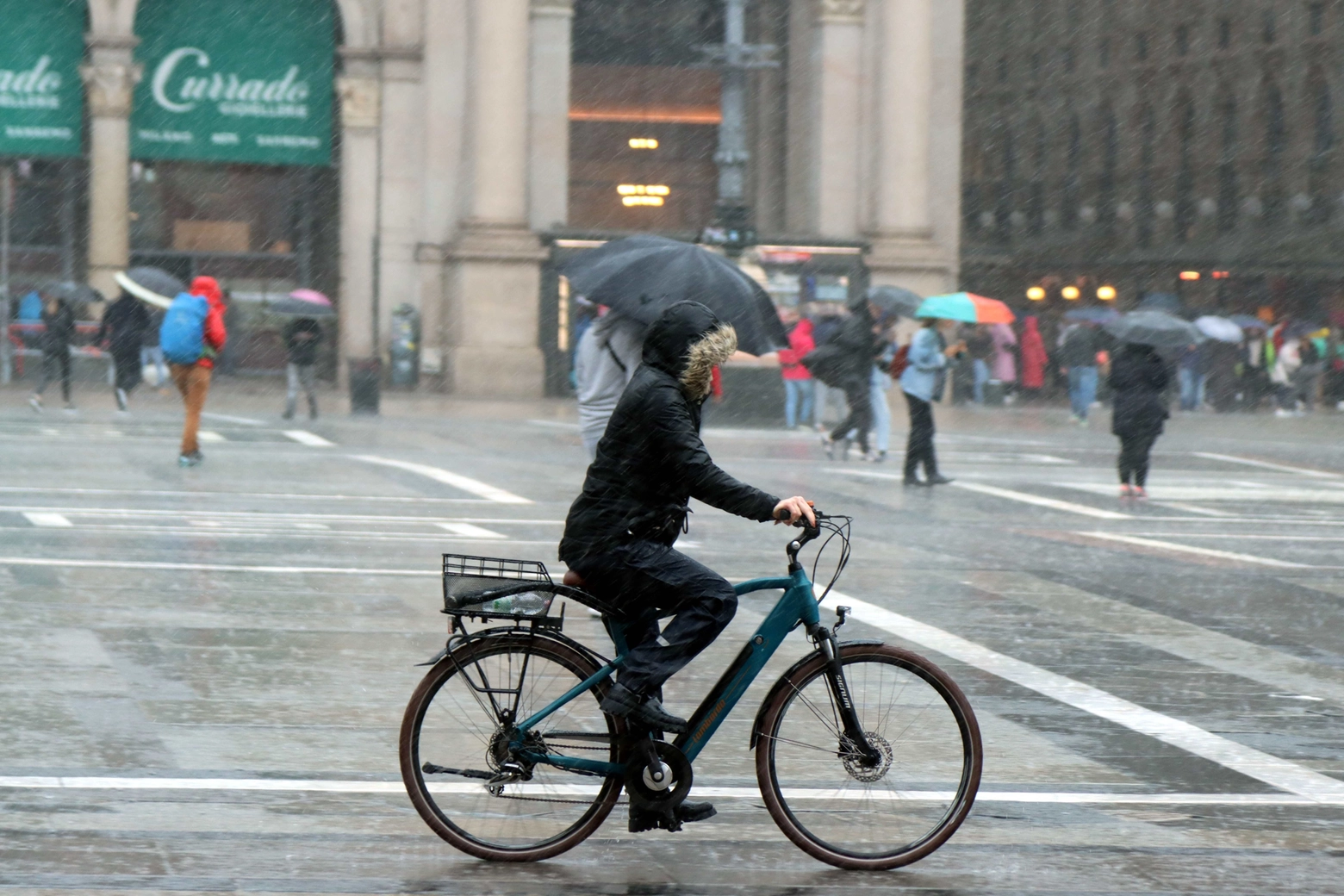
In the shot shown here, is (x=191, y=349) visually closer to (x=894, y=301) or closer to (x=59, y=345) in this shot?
(x=59, y=345)

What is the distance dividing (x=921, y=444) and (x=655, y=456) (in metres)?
13.3

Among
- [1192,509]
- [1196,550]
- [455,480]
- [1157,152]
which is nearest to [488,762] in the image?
[1196,550]

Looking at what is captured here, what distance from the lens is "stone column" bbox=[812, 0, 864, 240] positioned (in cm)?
3744

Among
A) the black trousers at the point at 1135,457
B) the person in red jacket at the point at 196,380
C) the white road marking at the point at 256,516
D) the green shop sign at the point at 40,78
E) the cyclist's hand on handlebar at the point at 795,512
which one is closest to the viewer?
the cyclist's hand on handlebar at the point at 795,512

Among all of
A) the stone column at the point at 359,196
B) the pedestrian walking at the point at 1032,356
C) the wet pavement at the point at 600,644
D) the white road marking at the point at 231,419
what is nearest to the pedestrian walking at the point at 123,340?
the white road marking at the point at 231,419

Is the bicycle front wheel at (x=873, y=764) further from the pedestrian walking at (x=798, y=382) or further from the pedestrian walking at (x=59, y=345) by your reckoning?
the pedestrian walking at (x=59, y=345)

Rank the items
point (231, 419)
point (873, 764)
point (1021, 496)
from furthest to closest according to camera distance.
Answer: point (231, 419)
point (1021, 496)
point (873, 764)

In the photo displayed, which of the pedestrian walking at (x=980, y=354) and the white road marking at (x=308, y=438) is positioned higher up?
the pedestrian walking at (x=980, y=354)

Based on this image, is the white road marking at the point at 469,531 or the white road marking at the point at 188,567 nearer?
the white road marking at the point at 188,567

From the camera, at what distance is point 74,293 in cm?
3106

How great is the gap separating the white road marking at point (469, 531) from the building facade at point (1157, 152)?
140ft

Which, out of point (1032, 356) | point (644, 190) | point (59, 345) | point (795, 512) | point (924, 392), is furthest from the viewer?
point (644, 190)

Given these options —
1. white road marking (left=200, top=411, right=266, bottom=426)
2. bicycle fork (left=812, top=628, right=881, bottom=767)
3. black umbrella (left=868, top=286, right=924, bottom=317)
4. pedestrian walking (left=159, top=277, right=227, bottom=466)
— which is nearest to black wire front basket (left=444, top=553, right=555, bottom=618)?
bicycle fork (left=812, top=628, right=881, bottom=767)

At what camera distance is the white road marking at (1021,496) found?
1664 centimetres
